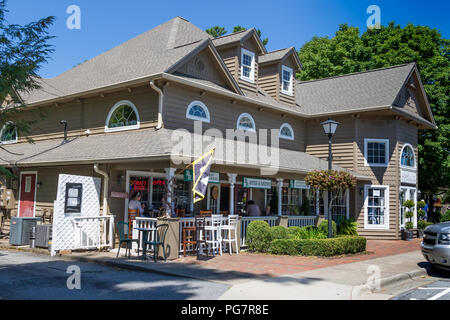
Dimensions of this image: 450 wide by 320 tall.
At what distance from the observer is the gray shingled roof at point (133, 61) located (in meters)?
14.9

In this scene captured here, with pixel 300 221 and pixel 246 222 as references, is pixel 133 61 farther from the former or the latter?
pixel 300 221

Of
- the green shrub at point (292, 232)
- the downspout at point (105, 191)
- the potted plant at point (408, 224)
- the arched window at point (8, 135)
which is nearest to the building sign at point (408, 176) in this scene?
the potted plant at point (408, 224)

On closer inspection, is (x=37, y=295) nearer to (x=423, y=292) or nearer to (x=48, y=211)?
(x=423, y=292)

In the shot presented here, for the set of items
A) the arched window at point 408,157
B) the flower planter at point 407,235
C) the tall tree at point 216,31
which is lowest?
the flower planter at point 407,235

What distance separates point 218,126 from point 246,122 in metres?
1.94

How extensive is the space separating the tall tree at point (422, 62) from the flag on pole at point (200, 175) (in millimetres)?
16889

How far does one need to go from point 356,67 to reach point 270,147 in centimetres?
1276

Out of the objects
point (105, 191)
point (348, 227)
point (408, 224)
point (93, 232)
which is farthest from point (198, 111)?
point (408, 224)

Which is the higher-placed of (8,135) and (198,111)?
(198,111)

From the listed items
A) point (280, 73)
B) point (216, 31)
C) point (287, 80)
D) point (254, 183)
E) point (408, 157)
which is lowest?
point (254, 183)

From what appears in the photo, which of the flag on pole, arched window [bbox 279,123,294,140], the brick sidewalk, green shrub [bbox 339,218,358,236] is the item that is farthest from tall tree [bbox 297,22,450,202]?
the flag on pole

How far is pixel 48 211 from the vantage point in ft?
51.5

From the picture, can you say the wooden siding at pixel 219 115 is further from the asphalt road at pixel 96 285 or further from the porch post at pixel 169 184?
the asphalt road at pixel 96 285

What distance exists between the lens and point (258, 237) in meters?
13.6
